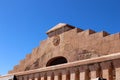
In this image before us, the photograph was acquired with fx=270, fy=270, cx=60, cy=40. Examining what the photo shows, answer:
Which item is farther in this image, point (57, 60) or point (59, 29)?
point (59, 29)

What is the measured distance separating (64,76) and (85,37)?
236cm

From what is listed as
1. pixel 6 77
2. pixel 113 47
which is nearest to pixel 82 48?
pixel 113 47

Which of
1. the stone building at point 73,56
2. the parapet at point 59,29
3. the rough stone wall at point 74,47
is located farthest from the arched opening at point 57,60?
the parapet at point 59,29

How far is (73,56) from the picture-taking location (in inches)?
430

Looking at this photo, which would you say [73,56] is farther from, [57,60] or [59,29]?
[59,29]

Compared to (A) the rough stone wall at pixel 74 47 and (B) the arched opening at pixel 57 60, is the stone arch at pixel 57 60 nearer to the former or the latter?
(B) the arched opening at pixel 57 60

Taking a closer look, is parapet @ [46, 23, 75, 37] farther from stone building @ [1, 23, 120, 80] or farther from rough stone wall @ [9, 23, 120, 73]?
rough stone wall @ [9, 23, 120, 73]

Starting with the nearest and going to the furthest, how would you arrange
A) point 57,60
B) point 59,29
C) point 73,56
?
point 73,56, point 57,60, point 59,29

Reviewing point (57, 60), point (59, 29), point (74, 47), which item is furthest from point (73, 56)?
point (59, 29)

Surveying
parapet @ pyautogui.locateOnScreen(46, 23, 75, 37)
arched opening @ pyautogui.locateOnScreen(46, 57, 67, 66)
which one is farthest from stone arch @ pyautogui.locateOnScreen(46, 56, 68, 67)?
parapet @ pyautogui.locateOnScreen(46, 23, 75, 37)

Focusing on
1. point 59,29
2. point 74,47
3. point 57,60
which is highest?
point 59,29

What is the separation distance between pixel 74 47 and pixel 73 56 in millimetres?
373

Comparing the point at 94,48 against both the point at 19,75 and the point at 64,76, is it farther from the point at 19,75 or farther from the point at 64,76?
the point at 19,75

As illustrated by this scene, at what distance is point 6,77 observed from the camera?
11727 millimetres
